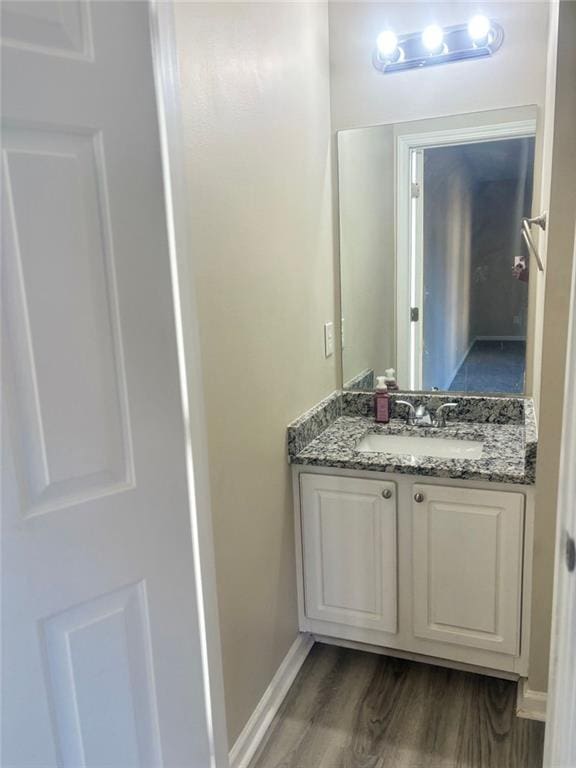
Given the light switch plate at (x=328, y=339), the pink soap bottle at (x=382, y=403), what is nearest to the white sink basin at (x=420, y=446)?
the pink soap bottle at (x=382, y=403)

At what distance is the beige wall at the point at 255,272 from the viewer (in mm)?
1389

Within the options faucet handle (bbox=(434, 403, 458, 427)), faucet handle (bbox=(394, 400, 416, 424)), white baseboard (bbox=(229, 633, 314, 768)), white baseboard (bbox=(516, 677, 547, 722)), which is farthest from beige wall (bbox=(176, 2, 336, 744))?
white baseboard (bbox=(516, 677, 547, 722))

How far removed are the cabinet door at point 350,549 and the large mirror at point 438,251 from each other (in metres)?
0.58

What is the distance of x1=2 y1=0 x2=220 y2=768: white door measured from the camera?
2.91 feet

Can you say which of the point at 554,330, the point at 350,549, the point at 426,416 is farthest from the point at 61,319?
the point at 426,416

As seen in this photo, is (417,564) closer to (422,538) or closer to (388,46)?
(422,538)

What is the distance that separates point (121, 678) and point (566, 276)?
1445mm

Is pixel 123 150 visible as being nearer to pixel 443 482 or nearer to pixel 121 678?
pixel 121 678

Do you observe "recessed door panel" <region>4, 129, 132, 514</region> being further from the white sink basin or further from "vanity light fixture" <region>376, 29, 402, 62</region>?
"vanity light fixture" <region>376, 29, 402, 62</region>

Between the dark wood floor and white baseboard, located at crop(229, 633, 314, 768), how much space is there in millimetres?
28

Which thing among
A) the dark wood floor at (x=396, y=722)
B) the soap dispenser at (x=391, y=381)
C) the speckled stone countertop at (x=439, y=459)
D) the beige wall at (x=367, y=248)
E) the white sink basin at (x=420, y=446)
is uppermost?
the beige wall at (x=367, y=248)

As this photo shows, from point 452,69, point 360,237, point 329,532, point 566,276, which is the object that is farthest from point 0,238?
point 452,69

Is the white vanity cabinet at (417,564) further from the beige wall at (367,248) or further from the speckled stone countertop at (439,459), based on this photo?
the beige wall at (367,248)

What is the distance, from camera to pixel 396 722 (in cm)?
180
